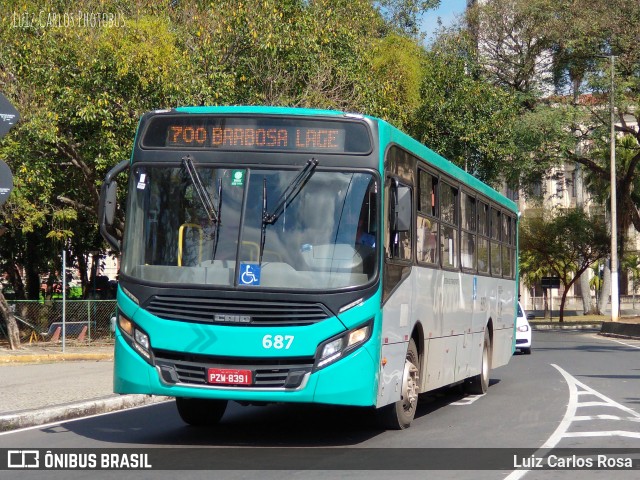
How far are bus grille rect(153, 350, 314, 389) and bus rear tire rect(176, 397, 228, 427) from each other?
183 cm

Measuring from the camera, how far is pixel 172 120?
11211 mm

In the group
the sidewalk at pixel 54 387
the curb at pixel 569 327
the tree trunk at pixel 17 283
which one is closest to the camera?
the sidewalk at pixel 54 387

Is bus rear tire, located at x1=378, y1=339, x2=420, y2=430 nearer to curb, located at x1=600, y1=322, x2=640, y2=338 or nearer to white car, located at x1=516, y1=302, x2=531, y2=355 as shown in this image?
white car, located at x1=516, y1=302, x2=531, y2=355

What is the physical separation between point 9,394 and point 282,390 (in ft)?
23.6

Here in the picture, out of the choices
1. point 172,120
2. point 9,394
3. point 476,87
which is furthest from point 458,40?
point 172,120

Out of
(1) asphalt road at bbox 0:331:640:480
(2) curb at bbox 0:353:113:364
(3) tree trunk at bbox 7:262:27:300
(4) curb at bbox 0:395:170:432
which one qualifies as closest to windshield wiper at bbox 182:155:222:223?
(1) asphalt road at bbox 0:331:640:480

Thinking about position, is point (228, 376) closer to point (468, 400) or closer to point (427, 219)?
point (427, 219)

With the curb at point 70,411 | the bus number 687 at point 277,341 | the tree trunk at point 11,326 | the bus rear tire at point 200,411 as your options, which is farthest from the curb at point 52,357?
the bus number 687 at point 277,341

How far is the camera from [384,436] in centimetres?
1169

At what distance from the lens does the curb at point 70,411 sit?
12398mm

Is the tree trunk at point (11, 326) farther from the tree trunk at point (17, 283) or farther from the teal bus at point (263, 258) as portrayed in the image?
the teal bus at point (263, 258)

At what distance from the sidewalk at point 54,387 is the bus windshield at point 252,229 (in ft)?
10.2

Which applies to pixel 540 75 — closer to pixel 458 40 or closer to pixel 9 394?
pixel 458 40

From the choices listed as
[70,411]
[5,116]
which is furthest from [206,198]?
[70,411]
